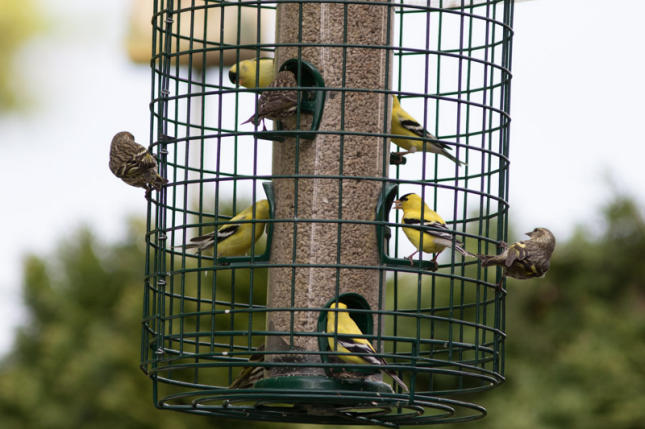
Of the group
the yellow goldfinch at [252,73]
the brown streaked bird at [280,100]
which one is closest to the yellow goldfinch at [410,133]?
the brown streaked bird at [280,100]

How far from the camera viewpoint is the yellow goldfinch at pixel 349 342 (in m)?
6.67

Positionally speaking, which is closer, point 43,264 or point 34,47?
point 43,264

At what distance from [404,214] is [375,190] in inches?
9.8

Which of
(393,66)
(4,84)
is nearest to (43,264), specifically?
(393,66)

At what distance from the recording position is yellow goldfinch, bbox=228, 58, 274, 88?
764cm

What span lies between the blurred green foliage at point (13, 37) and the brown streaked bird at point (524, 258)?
3440cm

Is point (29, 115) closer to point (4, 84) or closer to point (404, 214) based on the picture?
point (4, 84)

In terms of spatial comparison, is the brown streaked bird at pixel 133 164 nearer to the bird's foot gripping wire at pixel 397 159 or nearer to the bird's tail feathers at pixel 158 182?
the bird's tail feathers at pixel 158 182

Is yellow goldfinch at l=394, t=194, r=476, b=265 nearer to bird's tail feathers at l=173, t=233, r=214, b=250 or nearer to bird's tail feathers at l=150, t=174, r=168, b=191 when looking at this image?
bird's tail feathers at l=173, t=233, r=214, b=250

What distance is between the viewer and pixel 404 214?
7395 mm

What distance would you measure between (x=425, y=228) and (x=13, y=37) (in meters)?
38.8

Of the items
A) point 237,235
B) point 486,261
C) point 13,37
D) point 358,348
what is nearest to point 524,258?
point 486,261

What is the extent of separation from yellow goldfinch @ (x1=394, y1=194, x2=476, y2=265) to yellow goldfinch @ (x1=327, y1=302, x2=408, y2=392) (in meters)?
0.68

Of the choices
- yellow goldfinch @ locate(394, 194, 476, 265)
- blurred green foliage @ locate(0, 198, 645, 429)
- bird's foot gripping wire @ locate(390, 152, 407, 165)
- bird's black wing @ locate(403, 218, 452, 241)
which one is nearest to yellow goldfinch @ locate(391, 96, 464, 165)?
bird's foot gripping wire @ locate(390, 152, 407, 165)
